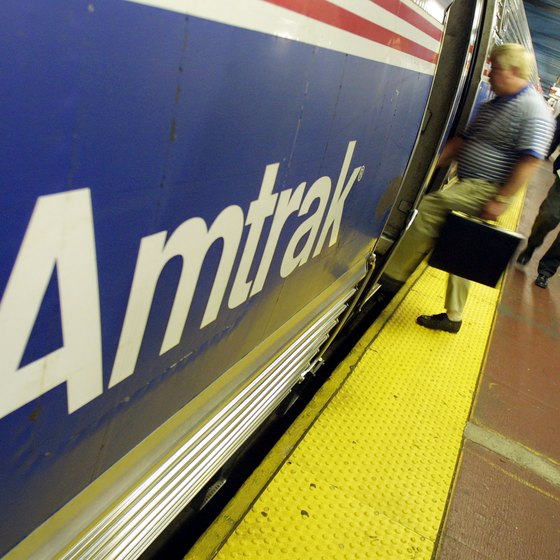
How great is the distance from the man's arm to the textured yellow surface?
36.5 inches

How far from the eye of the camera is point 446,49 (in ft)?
9.11

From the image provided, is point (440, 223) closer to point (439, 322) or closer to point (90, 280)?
point (439, 322)

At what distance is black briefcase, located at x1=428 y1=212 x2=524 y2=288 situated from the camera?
2773 millimetres

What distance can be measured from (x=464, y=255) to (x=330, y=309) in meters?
1.09

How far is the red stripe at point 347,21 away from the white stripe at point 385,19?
0.01 m

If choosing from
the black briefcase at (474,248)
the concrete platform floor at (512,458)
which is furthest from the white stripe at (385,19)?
the concrete platform floor at (512,458)

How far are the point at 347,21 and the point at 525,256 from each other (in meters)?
4.91

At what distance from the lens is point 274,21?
0.93m

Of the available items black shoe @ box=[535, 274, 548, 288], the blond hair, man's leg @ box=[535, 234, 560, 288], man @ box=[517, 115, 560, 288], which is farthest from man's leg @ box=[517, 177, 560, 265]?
the blond hair

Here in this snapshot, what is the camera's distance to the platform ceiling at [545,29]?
13.7m

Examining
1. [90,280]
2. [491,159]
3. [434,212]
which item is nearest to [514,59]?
[491,159]

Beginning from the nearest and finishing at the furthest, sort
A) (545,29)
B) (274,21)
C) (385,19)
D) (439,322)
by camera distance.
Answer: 1. (274,21)
2. (385,19)
3. (439,322)
4. (545,29)

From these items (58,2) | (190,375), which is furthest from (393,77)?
(58,2)

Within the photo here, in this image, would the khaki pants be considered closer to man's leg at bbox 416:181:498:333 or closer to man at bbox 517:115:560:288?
man's leg at bbox 416:181:498:333
